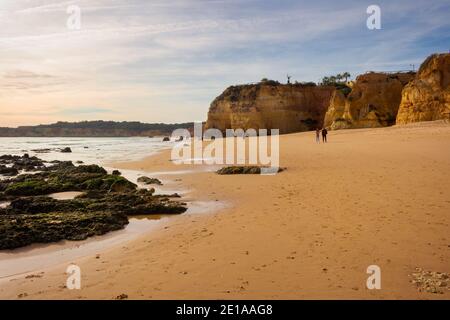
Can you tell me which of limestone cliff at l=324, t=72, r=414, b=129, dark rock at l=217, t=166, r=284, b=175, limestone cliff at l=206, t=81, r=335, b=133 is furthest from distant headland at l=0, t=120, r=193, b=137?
dark rock at l=217, t=166, r=284, b=175

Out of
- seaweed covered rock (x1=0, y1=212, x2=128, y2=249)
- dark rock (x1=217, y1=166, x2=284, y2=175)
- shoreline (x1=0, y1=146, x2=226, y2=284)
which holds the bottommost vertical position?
shoreline (x1=0, y1=146, x2=226, y2=284)

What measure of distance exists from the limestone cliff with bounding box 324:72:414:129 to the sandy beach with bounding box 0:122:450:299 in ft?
115

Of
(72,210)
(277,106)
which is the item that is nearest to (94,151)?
(277,106)

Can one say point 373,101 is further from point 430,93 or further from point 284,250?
point 284,250

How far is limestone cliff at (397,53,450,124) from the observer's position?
32.4 m

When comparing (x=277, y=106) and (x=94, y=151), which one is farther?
(x=277, y=106)

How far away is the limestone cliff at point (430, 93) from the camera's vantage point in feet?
106

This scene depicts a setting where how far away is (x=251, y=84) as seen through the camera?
220 feet

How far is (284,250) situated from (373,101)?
4329 centimetres

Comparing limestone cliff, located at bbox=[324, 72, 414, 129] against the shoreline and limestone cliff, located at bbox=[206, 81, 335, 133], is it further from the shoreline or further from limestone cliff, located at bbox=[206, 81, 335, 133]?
the shoreline

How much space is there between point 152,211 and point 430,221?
20.2 feet

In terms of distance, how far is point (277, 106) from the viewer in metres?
63.4

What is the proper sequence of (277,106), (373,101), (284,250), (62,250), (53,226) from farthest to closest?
(277,106), (373,101), (53,226), (62,250), (284,250)
